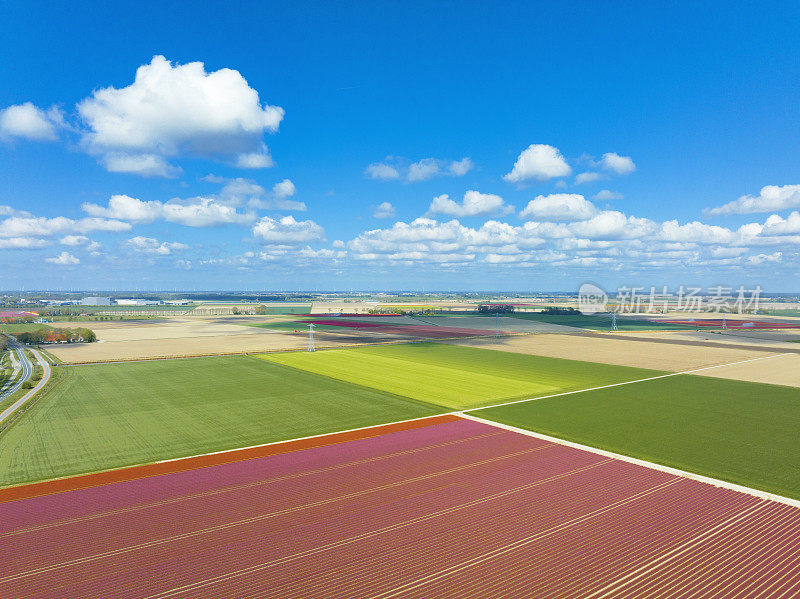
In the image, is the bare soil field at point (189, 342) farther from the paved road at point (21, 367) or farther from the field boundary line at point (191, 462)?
the field boundary line at point (191, 462)

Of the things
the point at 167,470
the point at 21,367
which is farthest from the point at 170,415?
the point at 21,367

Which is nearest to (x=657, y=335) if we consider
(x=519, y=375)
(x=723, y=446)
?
(x=519, y=375)

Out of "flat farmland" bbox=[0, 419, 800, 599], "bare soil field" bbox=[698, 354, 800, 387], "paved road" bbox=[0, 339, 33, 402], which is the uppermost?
"bare soil field" bbox=[698, 354, 800, 387]

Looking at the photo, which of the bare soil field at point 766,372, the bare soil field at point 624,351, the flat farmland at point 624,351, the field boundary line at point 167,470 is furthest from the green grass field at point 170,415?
the bare soil field at point 624,351

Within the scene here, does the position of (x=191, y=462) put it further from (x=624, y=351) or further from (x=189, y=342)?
(x=624, y=351)

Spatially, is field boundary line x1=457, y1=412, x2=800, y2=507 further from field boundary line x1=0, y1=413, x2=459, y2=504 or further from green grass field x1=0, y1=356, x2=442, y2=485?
green grass field x1=0, y1=356, x2=442, y2=485

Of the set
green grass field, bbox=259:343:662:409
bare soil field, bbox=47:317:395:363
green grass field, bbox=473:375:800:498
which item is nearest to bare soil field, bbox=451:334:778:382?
green grass field, bbox=259:343:662:409
